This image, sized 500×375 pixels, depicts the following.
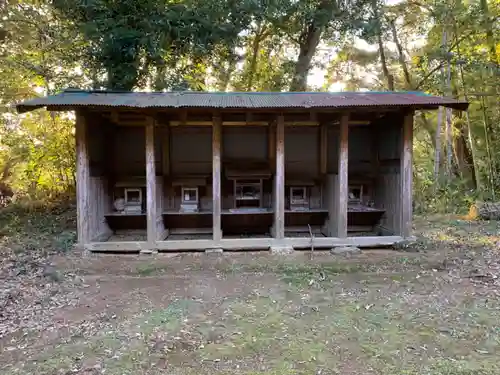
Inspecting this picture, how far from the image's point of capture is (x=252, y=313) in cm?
394

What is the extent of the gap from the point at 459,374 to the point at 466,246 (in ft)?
14.9

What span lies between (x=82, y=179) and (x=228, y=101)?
2855 mm

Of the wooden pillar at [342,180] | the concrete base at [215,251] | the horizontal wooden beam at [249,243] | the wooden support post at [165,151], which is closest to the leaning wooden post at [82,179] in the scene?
the horizontal wooden beam at [249,243]

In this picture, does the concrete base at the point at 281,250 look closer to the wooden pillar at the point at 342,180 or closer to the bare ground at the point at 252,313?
the bare ground at the point at 252,313

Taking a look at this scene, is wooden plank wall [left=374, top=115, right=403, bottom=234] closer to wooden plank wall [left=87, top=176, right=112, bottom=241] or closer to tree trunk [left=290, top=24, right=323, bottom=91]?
tree trunk [left=290, top=24, right=323, bottom=91]

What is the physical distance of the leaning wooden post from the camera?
617 centimetres

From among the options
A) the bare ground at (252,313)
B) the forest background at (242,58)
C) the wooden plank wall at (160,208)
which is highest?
the forest background at (242,58)

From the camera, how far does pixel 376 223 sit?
7855 millimetres

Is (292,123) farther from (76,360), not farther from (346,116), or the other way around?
(76,360)

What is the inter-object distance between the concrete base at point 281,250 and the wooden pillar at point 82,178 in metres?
3.30

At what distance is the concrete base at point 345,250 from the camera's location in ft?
21.2

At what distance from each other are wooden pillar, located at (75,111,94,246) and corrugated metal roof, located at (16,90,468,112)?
0.52 metres

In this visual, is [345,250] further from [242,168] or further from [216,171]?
[216,171]

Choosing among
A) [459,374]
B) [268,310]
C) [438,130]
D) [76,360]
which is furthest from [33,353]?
[438,130]
